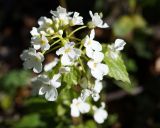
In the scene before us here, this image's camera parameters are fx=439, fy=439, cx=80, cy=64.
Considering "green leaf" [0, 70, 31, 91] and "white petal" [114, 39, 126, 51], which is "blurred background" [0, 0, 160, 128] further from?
"white petal" [114, 39, 126, 51]

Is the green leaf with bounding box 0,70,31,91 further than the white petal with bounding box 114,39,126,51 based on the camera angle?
Yes

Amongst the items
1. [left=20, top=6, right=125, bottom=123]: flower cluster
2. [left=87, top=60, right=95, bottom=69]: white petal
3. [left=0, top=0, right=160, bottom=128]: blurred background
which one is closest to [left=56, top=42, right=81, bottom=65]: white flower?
[left=20, top=6, right=125, bottom=123]: flower cluster

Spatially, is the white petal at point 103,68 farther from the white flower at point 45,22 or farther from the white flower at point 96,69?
the white flower at point 45,22

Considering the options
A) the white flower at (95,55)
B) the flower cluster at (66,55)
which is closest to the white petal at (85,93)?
the flower cluster at (66,55)

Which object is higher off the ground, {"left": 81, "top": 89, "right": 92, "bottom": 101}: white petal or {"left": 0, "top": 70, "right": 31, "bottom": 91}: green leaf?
{"left": 0, "top": 70, "right": 31, "bottom": 91}: green leaf

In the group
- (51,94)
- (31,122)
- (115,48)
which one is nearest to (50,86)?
(51,94)

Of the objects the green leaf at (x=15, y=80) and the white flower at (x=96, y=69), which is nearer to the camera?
the white flower at (x=96, y=69)

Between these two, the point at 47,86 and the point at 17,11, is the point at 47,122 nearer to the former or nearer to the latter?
the point at 47,86
